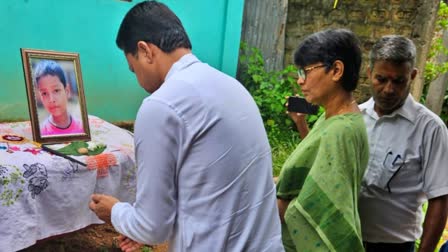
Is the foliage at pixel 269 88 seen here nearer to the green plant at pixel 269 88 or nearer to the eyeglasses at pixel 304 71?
the green plant at pixel 269 88

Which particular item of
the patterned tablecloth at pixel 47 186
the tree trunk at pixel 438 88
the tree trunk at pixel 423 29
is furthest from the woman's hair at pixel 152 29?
the tree trunk at pixel 438 88

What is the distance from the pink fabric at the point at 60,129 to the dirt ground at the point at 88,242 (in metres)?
0.74

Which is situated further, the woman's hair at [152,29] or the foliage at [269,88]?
the foliage at [269,88]

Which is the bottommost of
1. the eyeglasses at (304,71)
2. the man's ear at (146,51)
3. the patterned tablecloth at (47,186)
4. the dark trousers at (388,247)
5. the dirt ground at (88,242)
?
the dirt ground at (88,242)

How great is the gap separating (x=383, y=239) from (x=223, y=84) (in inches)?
45.3

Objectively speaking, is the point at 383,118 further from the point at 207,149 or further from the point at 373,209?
the point at 207,149

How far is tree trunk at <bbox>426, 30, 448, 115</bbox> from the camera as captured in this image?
583 centimetres

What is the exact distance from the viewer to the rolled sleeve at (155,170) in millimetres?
982

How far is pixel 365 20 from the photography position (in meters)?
4.85

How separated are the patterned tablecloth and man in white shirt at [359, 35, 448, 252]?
142 cm

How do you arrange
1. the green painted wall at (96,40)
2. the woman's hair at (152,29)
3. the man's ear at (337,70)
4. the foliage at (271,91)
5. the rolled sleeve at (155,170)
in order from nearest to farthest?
the rolled sleeve at (155,170) → the woman's hair at (152,29) → the man's ear at (337,70) → the green painted wall at (96,40) → the foliage at (271,91)

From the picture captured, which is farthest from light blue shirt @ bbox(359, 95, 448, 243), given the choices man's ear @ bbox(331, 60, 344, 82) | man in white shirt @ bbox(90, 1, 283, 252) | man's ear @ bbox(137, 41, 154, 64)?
man's ear @ bbox(137, 41, 154, 64)

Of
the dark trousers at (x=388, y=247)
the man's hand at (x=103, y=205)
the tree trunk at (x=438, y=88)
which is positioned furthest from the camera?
the tree trunk at (x=438, y=88)

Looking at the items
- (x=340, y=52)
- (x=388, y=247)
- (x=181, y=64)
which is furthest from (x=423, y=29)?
(x=181, y=64)
